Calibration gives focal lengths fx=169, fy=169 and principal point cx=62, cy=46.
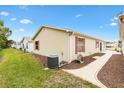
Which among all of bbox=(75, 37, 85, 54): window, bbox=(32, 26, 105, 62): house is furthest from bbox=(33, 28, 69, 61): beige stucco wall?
bbox=(75, 37, 85, 54): window

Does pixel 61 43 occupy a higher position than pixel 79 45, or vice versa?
pixel 61 43

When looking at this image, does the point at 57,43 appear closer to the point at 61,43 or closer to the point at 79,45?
the point at 61,43

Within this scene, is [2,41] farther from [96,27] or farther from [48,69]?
[96,27]

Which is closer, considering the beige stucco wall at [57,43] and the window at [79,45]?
the beige stucco wall at [57,43]

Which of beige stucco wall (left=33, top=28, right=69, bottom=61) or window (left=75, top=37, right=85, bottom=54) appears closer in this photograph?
beige stucco wall (left=33, top=28, right=69, bottom=61)

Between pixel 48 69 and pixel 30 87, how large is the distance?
6.80ft

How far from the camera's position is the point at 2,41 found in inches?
343

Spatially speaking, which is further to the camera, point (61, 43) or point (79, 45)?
point (79, 45)

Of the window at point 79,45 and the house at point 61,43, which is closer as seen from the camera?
the house at point 61,43

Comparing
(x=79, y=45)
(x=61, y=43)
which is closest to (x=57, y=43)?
(x=61, y=43)

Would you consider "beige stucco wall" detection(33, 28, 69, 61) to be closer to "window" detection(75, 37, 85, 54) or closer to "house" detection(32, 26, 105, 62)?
"house" detection(32, 26, 105, 62)

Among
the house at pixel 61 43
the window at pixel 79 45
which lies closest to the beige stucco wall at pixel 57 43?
the house at pixel 61 43

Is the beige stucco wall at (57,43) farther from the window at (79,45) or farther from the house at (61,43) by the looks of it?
the window at (79,45)
